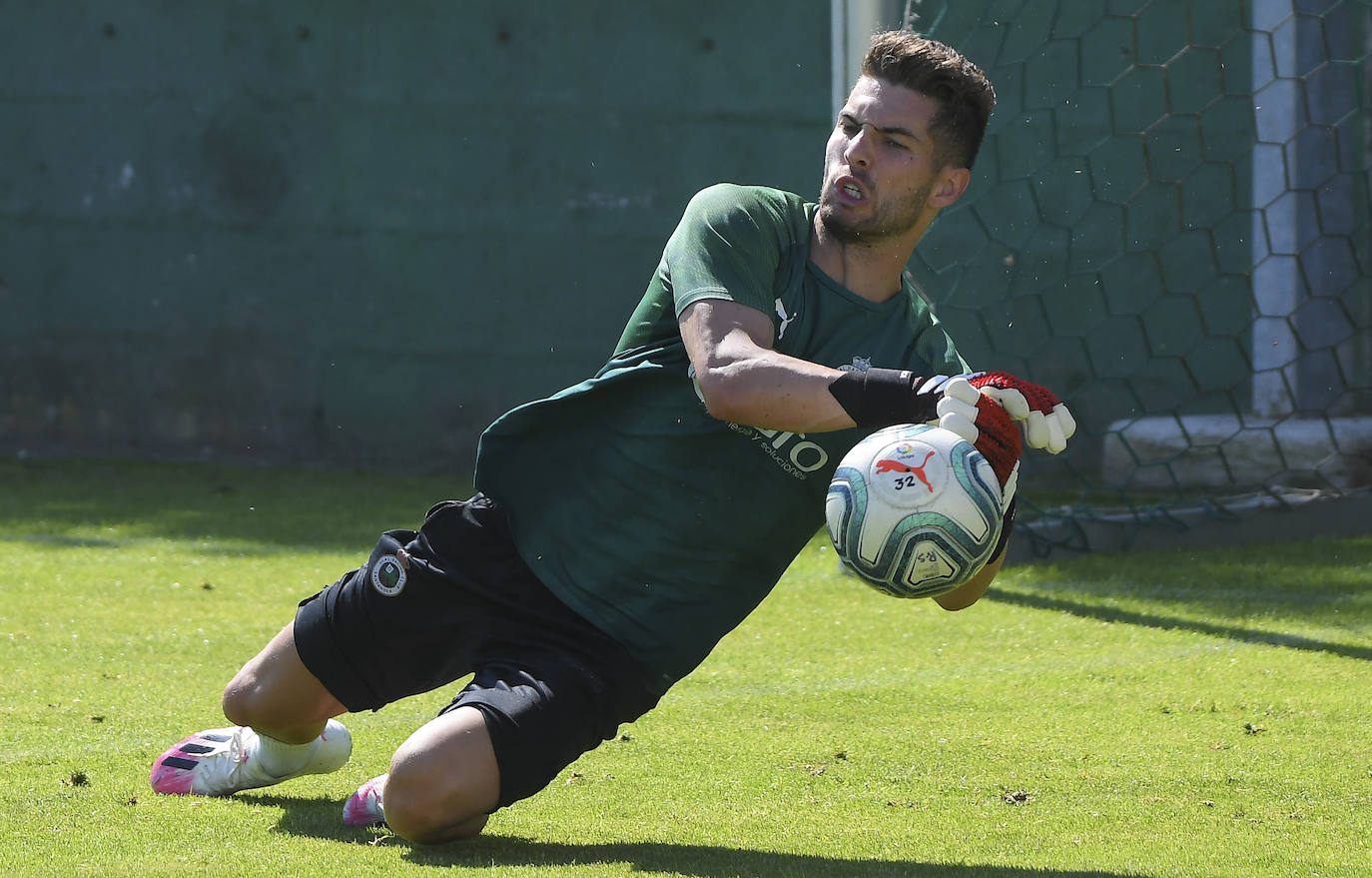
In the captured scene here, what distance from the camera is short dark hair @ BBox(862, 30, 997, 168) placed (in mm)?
3332

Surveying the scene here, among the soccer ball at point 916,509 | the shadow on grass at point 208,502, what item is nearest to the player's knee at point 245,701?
the soccer ball at point 916,509

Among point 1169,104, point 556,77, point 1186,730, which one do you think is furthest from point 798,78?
point 1186,730

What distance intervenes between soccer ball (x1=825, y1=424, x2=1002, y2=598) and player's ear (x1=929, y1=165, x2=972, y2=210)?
714 millimetres

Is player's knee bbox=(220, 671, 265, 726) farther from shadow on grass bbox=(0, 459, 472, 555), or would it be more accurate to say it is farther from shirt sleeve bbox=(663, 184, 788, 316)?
shadow on grass bbox=(0, 459, 472, 555)

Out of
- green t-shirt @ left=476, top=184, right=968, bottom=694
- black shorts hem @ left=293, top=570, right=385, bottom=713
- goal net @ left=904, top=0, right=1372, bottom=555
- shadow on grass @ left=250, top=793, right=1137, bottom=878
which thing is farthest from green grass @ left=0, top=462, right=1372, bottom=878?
goal net @ left=904, top=0, right=1372, bottom=555

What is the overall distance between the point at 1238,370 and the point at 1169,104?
54.7 inches

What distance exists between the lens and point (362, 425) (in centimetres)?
902

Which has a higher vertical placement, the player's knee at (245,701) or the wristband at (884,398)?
the wristband at (884,398)

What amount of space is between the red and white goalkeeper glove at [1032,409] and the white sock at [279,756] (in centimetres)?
160

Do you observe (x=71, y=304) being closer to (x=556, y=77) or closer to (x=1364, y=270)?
(x=556, y=77)

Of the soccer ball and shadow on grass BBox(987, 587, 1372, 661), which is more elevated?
the soccer ball

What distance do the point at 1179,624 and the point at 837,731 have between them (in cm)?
183

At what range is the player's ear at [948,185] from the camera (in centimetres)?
339

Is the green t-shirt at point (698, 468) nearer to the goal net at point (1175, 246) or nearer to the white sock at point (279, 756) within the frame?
the white sock at point (279, 756)
